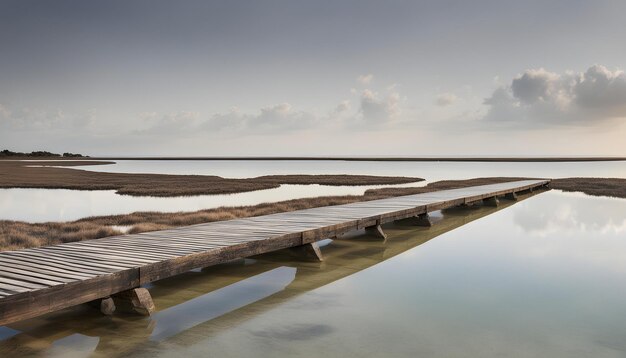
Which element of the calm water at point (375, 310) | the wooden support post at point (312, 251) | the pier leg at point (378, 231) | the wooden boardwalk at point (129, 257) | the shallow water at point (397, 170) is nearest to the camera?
the wooden boardwalk at point (129, 257)

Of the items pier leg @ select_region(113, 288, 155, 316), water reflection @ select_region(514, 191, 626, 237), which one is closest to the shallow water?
water reflection @ select_region(514, 191, 626, 237)

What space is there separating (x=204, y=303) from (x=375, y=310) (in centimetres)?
242

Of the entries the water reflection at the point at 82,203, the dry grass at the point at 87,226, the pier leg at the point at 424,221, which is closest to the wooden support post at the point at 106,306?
Answer: the dry grass at the point at 87,226

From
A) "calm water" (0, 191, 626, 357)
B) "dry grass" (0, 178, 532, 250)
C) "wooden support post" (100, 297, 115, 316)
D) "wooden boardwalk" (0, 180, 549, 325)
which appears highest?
"wooden boardwalk" (0, 180, 549, 325)

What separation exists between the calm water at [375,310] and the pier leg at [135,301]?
0.45 ft

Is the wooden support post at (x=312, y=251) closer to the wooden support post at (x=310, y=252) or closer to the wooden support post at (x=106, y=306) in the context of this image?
the wooden support post at (x=310, y=252)

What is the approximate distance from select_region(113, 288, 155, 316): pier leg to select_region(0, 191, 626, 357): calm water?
136 millimetres

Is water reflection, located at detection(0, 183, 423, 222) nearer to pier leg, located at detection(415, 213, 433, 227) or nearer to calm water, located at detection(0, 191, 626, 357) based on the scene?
pier leg, located at detection(415, 213, 433, 227)

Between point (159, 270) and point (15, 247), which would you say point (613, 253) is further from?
point (15, 247)

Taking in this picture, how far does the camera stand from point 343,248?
11.6m

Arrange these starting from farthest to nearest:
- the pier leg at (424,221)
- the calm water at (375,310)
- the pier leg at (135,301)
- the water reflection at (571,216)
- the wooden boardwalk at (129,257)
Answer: the water reflection at (571,216), the pier leg at (424,221), the pier leg at (135,301), the calm water at (375,310), the wooden boardwalk at (129,257)

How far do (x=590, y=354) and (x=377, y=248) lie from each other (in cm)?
616

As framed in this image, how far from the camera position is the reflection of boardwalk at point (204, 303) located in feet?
18.6

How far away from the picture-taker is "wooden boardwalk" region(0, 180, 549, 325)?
16.8 feet
